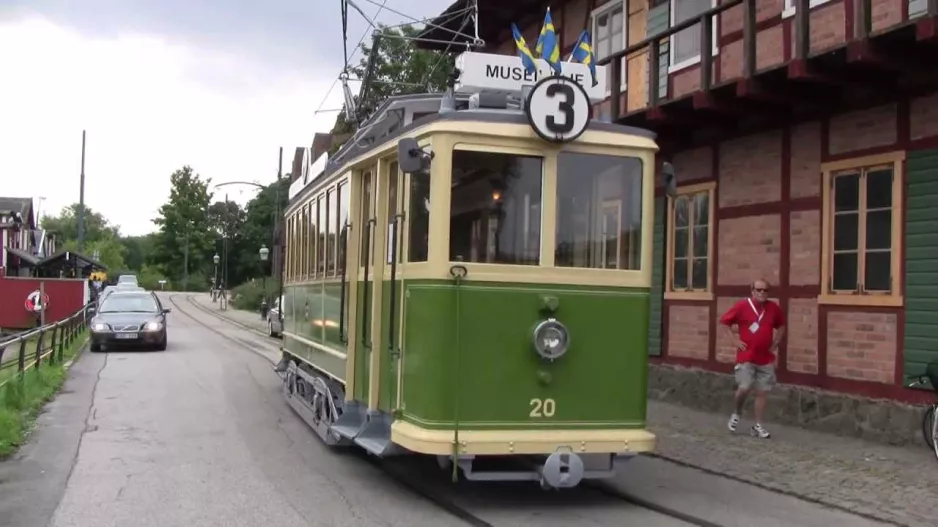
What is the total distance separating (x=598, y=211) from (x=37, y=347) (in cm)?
1174

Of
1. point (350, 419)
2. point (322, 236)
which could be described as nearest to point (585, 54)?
point (322, 236)

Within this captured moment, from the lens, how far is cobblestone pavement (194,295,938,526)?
784 centimetres

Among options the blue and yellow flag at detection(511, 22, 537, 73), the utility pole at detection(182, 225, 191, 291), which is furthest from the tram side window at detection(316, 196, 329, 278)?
the utility pole at detection(182, 225, 191, 291)

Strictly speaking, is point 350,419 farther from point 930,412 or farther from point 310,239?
point 930,412

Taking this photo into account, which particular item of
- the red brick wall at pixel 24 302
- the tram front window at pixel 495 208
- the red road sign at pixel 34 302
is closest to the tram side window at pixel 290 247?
the tram front window at pixel 495 208

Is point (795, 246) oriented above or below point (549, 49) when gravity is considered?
below

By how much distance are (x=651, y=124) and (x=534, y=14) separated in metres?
6.93

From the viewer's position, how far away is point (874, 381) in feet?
35.5

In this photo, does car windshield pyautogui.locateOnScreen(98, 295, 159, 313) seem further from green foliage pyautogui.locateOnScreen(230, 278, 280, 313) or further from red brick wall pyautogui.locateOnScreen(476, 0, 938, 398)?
green foliage pyautogui.locateOnScreen(230, 278, 280, 313)

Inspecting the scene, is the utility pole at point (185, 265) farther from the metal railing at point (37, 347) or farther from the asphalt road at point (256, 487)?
the asphalt road at point (256, 487)

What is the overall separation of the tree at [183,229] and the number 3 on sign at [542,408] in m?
97.6

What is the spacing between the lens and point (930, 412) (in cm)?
962

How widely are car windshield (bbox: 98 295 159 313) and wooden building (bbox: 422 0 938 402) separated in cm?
1355

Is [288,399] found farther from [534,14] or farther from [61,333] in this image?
[534,14]
